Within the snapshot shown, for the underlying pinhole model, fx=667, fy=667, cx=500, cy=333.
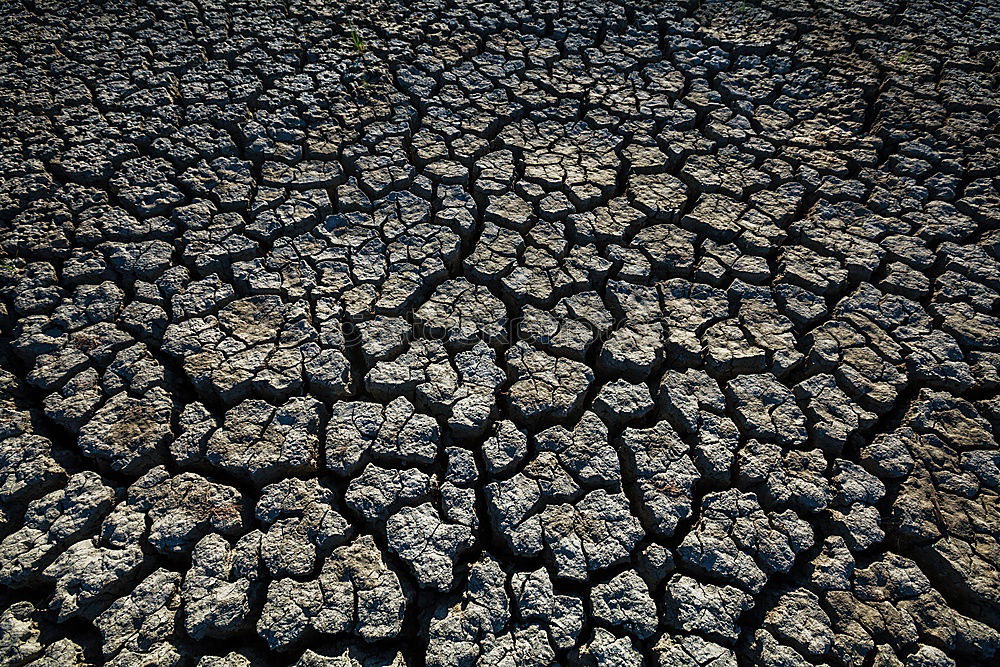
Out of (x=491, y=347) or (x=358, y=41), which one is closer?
(x=491, y=347)

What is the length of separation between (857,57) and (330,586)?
314 cm

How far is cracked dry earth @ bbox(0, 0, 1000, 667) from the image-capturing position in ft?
5.14

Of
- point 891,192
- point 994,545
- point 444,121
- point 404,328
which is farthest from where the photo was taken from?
point 444,121

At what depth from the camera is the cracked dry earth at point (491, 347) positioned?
5.14ft

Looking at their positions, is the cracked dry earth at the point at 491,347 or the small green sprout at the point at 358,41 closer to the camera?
the cracked dry earth at the point at 491,347

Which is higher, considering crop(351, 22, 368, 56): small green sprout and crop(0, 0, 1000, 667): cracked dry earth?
crop(351, 22, 368, 56): small green sprout

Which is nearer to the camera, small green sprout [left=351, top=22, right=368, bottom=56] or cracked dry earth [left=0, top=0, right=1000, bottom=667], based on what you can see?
cracked dry earth [left=0, top=0, right=1000, bottom=667]

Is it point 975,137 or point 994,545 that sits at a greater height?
point 975,137

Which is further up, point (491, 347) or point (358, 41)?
point (358, 41)

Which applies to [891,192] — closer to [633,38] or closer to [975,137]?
[975,137]

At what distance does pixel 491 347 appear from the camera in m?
2.01

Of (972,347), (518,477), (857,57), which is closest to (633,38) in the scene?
(857,57)

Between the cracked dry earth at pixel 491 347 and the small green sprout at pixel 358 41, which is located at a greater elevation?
the small green sprout at pixel 358 41

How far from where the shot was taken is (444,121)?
2676 millimetres
